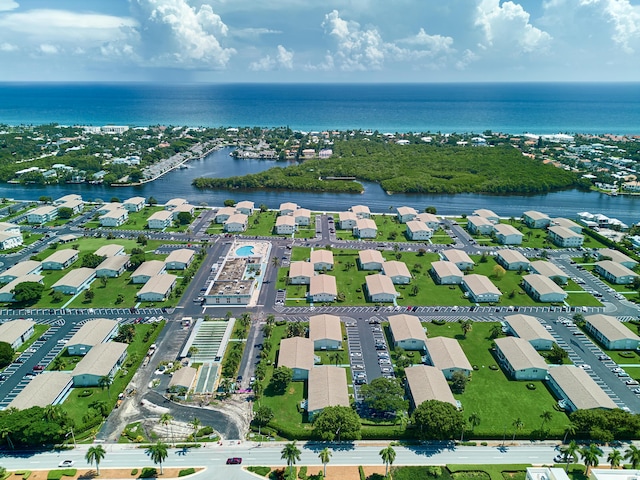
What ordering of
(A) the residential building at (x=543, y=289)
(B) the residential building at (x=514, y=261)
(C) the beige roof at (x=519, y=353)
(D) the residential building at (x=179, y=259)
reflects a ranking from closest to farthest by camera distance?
(C) the beige roof at (x=519, y=353) → (A) the residential building at (x=543, y=289) → (D) the residential building at (x=179, y=259) → (B) the residential building at (x=514, y=261)

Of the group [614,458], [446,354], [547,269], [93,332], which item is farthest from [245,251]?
[614,458]

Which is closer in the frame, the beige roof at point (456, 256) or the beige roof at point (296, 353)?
the beige roof at point (296, 353)

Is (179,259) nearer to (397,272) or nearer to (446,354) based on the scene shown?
(397,272)

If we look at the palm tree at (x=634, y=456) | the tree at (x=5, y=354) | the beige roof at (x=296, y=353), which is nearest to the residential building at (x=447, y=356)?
the beige roof at (x=296, y=353)

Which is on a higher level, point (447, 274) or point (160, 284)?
point (447, 274)

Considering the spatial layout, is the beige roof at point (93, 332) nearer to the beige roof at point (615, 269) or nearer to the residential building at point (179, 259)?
the residential building at point (179, 259)

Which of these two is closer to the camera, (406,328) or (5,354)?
(5,354)

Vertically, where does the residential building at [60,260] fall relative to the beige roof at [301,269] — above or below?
below
